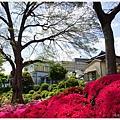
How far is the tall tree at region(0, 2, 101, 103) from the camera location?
395 cm

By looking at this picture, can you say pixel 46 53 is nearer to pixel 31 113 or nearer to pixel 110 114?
pixel 31 113

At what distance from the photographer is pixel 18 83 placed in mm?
3988

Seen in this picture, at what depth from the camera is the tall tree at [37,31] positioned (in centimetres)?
395

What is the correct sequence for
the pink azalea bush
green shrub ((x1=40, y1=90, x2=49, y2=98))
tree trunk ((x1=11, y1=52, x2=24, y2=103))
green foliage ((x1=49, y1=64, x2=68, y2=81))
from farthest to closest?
tree trunk ((x1=11, y1=52, x2=24, y2=103)) < green shrub ((x1=40, y1=90, x2=49, y2=98)) < green foliage ((x1=49, y1=64, x2=68, y2=81)) < the pink azalea bush

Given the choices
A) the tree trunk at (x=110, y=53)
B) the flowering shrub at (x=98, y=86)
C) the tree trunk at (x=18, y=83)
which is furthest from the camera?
the tree trunk at (x=18, y=83)

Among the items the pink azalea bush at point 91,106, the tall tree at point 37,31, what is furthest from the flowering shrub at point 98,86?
the tall tree at point 37,31

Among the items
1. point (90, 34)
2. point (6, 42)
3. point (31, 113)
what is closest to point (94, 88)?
point (31, 113)

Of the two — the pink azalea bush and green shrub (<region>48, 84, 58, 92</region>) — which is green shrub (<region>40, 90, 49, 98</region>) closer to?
green shrub (<region>48, 84, 58, 92</region>)

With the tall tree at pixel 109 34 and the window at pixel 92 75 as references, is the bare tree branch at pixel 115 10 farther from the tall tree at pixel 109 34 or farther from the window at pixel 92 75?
the window at pixel 92 75

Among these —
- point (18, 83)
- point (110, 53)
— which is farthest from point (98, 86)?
point (18, 83)

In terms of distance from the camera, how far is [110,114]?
4.33ft

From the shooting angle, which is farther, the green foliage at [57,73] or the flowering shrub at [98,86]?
the green foliage at [57,73]

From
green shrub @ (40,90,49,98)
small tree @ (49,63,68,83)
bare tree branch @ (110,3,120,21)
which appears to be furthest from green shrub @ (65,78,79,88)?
bare tree branch @ (110,3,120,21)

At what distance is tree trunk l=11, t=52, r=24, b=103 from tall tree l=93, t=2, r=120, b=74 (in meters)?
1.96
